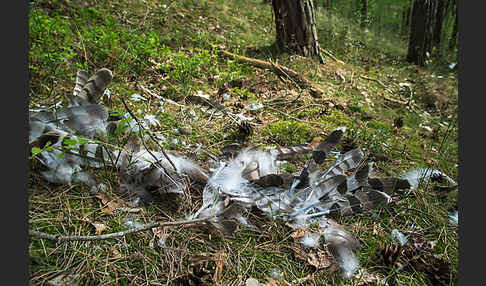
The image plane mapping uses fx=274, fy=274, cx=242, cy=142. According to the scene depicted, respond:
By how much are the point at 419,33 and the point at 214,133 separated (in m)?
6.79

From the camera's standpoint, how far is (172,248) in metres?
1.34

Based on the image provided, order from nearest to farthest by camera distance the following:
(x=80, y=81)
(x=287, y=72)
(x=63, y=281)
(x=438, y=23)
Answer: (x=63, y=281) < (x=80, y=81) < (x=287, y=72) < (x=438, y=23)

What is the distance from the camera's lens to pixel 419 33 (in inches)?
263

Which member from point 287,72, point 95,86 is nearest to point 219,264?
point 95,86

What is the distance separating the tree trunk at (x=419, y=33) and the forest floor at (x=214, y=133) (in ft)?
5.94

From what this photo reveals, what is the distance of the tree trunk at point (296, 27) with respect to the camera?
424cm

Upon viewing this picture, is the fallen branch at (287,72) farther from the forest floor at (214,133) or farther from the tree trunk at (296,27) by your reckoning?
the tree trunk at (296,27)

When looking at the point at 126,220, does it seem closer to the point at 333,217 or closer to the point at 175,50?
the point at 333,217

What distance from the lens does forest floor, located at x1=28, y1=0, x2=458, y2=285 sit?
1293 mm

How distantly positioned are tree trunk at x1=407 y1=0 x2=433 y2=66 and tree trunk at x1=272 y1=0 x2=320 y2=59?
3.73 m

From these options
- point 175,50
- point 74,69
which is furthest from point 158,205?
→ point 175,50

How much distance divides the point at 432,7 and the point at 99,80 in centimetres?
745

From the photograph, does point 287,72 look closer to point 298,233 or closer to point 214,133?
point 214,133

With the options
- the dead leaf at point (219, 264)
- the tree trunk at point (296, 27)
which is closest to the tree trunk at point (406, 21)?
the tree trunk at point (296, 27)
